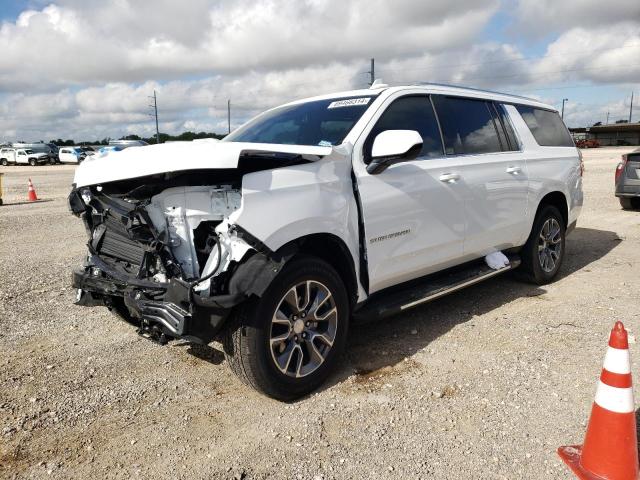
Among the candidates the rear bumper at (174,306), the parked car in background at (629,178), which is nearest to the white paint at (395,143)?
the rear bumper at (174,306)

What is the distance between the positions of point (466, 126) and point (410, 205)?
124cm

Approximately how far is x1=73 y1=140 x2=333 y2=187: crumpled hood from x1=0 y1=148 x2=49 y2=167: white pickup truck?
47.6 meters

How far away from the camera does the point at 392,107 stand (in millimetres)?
3914

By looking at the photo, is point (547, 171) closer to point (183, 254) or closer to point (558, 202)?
point (558, 202)

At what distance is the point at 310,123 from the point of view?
13.4 ft

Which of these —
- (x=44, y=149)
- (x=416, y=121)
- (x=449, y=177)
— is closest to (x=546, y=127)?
(x=449, y=177)

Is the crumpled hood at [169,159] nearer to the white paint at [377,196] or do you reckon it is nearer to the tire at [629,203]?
the white paint at [377,196]

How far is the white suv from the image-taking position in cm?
296

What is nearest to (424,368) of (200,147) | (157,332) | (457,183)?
(457,183)

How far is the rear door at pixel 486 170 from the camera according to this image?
14.5 ft

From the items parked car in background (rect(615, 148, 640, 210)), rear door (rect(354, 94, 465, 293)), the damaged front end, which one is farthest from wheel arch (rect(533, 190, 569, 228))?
parked car in background (rect(615, 148, 640, 210))

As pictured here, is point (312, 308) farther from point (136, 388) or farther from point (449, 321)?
point (449, 321)

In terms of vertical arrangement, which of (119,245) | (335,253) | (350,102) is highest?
(350,102)

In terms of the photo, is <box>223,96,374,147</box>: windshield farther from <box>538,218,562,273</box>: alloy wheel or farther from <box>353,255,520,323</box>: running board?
<box>538,218,562,273</box>: alloy wheel
